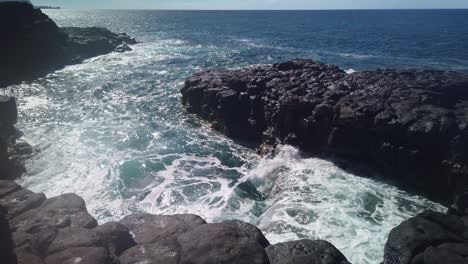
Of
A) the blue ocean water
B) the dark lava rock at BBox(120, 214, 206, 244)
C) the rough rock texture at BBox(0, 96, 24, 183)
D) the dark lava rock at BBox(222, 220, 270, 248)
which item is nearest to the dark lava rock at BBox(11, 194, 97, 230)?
the dark lava rock at BBox(120, 214, 206, 244)

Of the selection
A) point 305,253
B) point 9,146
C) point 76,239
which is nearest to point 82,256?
point 76,239

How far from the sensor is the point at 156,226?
1238 centimetres

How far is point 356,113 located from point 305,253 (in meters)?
12.3

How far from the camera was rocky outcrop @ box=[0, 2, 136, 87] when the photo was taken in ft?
142

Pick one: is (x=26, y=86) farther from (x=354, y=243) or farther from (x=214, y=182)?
(x=354, y=243)

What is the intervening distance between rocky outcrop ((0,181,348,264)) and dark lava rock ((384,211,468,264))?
1917 mm

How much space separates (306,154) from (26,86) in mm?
34397

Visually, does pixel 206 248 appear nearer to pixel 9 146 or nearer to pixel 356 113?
pixel 356 113

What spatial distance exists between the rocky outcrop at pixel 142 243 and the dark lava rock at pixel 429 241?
1917 millimetres

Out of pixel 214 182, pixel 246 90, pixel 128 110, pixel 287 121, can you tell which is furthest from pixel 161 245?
pixel 128 110

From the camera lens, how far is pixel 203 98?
3050cm

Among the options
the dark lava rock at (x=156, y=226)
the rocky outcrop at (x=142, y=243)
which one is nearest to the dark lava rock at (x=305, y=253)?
the rocky outcrop at (x=142, y=243)

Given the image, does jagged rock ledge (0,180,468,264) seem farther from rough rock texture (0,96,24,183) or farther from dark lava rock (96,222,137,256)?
rough rock texture (0,96,24,183)

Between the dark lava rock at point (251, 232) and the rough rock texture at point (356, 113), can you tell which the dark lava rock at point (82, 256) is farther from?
the rough rock texture at point (356, 113)
